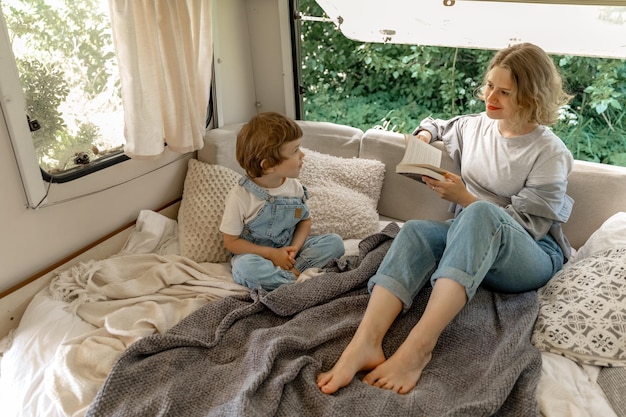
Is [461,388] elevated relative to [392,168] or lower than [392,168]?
lower

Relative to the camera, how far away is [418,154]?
165 centimetres

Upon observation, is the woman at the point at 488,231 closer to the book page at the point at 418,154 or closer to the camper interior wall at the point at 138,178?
the book page at the point at 418,154

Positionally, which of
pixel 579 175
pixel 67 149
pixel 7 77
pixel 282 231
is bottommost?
pixel 282 231

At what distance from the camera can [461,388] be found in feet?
4.07

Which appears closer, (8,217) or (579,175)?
(8,217)

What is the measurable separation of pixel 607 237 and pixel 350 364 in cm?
97

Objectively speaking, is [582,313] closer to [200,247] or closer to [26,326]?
[200,247]

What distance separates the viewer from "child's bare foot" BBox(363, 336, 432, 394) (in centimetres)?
124

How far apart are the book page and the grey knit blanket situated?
1.26 feet

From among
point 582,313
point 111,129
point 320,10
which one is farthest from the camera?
point 320,10

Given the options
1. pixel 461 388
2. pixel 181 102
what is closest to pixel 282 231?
pixel 181 102

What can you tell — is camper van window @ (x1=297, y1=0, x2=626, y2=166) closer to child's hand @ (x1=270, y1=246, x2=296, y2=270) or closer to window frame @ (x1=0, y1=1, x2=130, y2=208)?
child's hand @ (x1=270, y1=246, x2=296, y2=270)

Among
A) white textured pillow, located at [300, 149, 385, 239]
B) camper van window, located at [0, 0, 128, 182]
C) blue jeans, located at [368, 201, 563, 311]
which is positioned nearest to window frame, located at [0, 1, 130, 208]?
camper van window, located at [0, 0, 128, 182]

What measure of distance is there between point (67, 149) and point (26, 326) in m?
0.56
